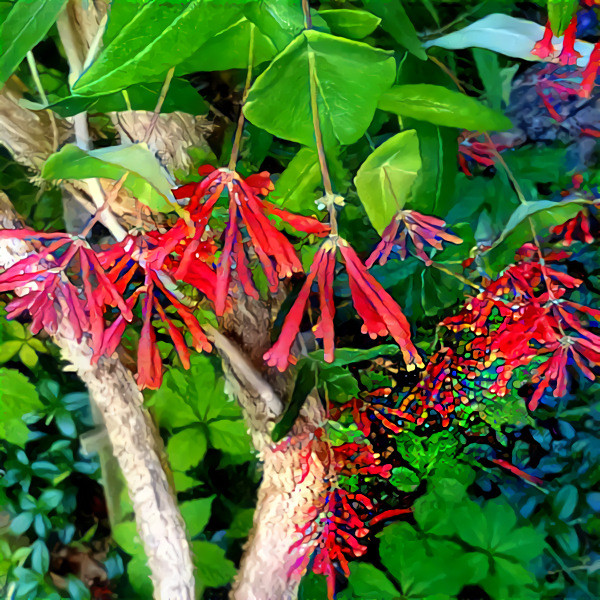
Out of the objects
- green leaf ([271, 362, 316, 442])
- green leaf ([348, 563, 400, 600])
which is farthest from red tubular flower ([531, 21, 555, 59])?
green leaf ([348, 563, 400, 600])

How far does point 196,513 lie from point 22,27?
61 cm

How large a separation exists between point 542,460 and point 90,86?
0.73 m

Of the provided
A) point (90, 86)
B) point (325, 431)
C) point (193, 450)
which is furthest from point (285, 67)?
point (193, 450)

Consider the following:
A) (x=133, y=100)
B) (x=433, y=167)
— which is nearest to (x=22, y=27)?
(x=133, y=100)

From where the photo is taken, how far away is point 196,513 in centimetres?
66

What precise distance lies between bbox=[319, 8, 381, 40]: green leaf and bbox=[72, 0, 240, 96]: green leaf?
74 mm

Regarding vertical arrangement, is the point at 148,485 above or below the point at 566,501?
above

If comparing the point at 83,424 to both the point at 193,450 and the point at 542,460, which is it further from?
the point at 542,460

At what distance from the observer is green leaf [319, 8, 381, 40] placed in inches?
10.5

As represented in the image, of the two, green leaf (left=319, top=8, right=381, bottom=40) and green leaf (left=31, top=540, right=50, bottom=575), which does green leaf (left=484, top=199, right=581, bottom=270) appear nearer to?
green leaf (left=319, top=8, right=381, bottom=40)

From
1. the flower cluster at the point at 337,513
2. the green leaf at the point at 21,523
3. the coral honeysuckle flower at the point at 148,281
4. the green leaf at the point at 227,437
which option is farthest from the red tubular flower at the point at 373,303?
the green leaf at the point at 21,523

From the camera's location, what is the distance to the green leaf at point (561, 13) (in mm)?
267

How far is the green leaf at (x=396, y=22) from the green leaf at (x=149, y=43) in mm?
140

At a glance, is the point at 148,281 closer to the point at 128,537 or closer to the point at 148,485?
the point at 148,485
